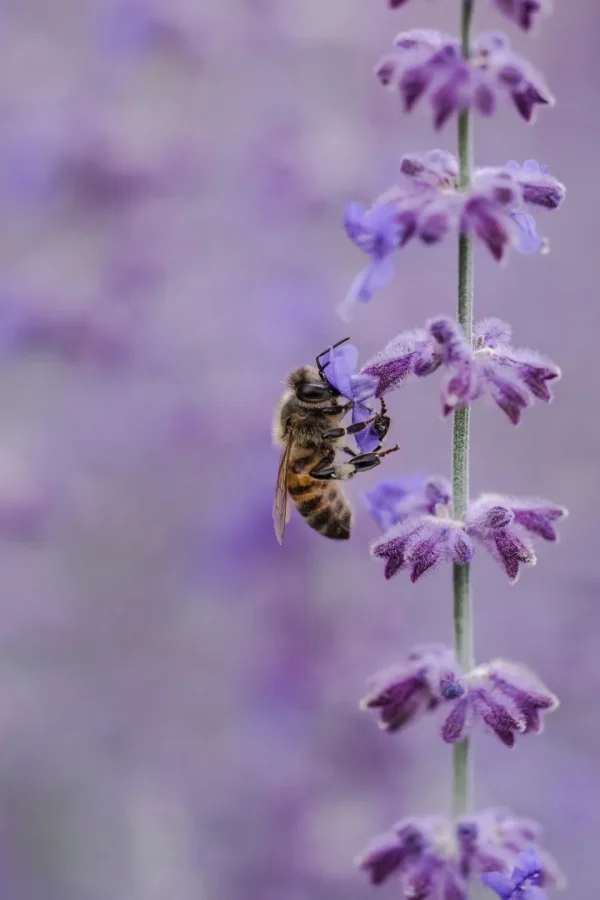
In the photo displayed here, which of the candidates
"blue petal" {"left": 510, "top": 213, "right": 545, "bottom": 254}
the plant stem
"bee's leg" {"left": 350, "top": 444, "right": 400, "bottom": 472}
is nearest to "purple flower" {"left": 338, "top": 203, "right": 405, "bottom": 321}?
the plant stem

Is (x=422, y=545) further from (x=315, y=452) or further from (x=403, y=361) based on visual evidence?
(x=315, y=452)

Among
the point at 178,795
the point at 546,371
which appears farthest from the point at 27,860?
the point at 546,371

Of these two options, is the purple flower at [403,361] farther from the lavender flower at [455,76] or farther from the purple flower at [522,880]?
the purple flower at [522,880]

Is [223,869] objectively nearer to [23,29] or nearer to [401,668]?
[401,668]

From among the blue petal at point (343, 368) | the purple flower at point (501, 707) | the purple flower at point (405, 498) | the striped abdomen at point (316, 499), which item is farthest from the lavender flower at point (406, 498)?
the striped abdomen at point (316, 499)

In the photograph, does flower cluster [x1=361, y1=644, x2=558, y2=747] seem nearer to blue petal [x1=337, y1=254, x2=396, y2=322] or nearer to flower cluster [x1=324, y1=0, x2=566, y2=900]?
flower cluster [x1=324, y1=0, x2=566, y2=900]

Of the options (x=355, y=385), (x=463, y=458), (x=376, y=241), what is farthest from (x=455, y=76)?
(x=355, y=385)
